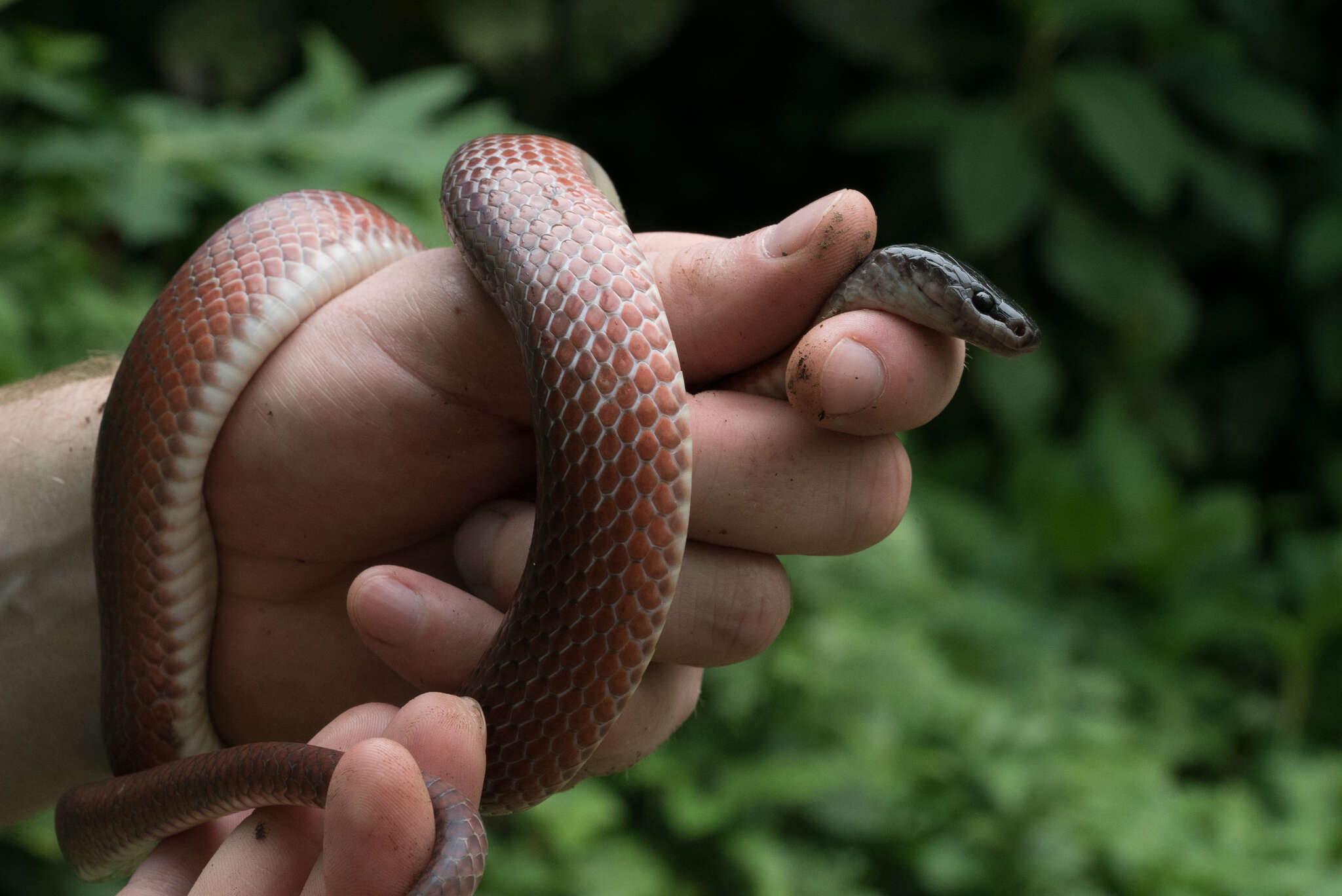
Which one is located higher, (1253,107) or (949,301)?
(949,301)

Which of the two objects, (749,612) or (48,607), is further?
(48,607)

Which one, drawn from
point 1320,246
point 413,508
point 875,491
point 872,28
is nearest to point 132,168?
point 413,508

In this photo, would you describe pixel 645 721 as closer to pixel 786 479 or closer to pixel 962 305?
pixel 786 479

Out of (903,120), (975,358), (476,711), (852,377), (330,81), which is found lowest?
(975,358)

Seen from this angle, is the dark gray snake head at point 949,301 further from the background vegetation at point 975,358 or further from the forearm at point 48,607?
the background vegetation at point 975,358

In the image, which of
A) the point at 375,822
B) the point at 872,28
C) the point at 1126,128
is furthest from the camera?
the point at 872,28

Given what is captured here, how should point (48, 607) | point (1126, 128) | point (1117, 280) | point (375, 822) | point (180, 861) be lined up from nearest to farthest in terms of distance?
point (375, 822)
point (180, 861)
point (48, 607)
point (1126, 128)
point (1117, 280)

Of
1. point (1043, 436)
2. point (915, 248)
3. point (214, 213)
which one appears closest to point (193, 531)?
point (915, 248)
